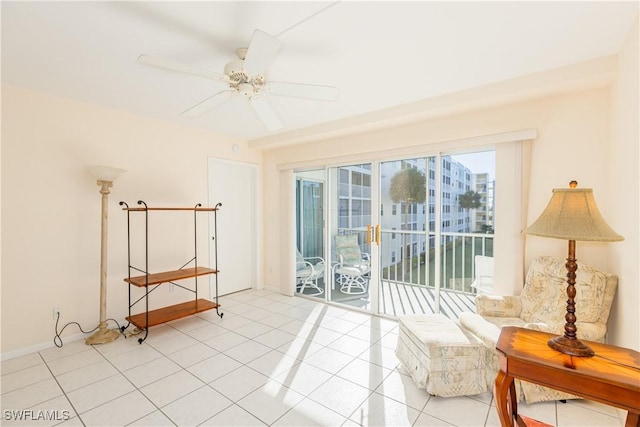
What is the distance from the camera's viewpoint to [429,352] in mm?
2137

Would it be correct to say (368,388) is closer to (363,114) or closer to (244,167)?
(363,114)

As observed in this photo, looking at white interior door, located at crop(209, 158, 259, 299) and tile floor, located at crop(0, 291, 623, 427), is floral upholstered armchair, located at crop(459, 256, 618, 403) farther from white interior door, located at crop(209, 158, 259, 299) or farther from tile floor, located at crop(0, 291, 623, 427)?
white interior door, located at crop(209, 158, 259, 299)

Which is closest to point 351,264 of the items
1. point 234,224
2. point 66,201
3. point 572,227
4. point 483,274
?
point 483,274

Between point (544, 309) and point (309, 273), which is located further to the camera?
point (309, 273)

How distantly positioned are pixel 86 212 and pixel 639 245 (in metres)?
4.64

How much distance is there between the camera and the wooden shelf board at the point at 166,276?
3171mm

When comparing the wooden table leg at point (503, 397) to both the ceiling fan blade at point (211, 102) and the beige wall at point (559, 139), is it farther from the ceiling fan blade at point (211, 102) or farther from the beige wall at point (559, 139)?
the ceiling fan blade at point (211, 102)

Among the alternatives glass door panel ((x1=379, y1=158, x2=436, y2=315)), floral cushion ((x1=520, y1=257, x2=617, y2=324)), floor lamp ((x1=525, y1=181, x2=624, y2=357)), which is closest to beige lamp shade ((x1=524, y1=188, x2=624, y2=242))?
floor lamp ((x1=525, y1=181, x2=624, y2=357))

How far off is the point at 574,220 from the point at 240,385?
2500mm

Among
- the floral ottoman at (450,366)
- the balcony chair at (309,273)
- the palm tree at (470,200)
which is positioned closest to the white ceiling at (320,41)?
the palm tree at (470,200)

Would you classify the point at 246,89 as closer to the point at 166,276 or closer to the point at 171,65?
the point at 171,65

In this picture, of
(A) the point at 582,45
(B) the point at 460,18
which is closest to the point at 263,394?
(B) the point at 460,18

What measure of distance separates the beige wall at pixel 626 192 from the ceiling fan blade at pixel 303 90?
1868 millimetres

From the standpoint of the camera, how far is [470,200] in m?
3.13
